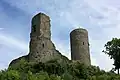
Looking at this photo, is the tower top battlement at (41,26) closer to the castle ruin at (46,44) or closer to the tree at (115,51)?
the castle ruin at (46,44)

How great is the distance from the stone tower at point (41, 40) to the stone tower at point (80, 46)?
2442 mm

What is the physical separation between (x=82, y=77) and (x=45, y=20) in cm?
834

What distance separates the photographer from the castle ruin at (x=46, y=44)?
3469cm

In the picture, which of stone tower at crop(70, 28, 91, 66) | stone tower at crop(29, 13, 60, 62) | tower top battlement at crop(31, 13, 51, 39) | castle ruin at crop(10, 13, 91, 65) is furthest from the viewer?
stone tower at crop(70, 28, 91, 66)

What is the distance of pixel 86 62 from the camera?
118 feet

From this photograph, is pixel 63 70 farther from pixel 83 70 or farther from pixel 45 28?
pixel 45 28

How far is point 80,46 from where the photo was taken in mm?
36125

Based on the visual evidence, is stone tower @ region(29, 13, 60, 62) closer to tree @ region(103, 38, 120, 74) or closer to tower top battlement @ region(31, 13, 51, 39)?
tower top battlement @ region(31, 13, 51, 39)

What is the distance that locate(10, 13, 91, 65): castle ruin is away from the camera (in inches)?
1366

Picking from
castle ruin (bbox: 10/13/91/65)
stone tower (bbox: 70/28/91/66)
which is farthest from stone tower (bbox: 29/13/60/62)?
stone tower (bbox: 70/28/91/66)

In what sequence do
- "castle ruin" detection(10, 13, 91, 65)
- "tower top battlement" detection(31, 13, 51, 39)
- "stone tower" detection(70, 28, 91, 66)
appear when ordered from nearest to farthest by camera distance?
1. "castle ruin" detection(10, 13, 91, 65)
2. "tower top battlement" detection(31, 13, 51, 39)
3. "stone tower" detection(70, 28, 91, 66)

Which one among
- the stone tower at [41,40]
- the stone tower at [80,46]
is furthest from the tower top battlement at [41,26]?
the stone tower at [80,46]


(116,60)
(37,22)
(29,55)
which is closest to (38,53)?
(29,55)

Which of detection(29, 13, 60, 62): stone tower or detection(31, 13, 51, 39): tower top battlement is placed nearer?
detection(29, 13, 60, 62): stone tower
